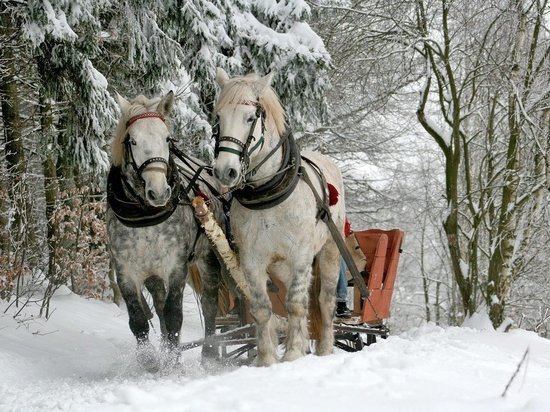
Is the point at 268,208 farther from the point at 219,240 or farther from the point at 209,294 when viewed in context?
the point at 209,294

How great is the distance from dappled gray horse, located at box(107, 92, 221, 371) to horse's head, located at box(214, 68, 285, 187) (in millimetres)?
543

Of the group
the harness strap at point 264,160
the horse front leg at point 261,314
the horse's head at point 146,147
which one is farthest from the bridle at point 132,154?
the horse front leg at point 261,314

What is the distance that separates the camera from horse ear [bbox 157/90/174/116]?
16.2 ft

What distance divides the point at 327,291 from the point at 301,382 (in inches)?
96.4

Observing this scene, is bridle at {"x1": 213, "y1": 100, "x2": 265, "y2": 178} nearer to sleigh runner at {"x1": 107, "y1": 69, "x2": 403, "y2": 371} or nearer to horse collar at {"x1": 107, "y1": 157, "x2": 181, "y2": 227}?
sleigh runner at {"x1": 107, "y1": 69, "x2": 403, "y2": 371}

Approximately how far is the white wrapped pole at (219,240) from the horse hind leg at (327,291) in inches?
36.9

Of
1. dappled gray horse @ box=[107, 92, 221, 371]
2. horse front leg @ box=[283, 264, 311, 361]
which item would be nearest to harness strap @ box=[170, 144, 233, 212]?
dappled gray horse @ box=[107, 92, 221, 371]

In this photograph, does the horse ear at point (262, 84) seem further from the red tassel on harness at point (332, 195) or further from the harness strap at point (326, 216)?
the red tassel on harness at point (332, 195)

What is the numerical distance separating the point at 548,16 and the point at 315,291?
17.0 ft

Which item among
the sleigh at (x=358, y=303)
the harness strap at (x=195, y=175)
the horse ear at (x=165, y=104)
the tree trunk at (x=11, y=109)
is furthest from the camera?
the tree trunk at (x=11, y=109)

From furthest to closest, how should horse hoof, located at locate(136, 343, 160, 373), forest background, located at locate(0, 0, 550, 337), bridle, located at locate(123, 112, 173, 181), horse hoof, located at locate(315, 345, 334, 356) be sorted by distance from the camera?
forest background, located at locate(0, 0, 550, 337)
horse hoof, located at locate(315, 345, 334, 356)
horse hoof, located at locate(136, 343, 160, 373)
bridle, located at locate(123, 112, 173, 181)

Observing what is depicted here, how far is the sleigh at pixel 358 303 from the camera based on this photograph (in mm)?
5922

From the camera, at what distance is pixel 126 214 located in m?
4.81

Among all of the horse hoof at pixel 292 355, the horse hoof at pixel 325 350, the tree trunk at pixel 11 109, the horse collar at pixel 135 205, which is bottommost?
the horse hoof at pixel 325 350
